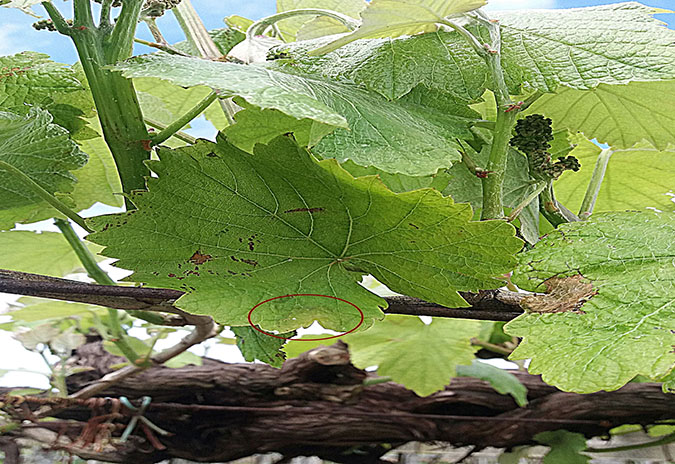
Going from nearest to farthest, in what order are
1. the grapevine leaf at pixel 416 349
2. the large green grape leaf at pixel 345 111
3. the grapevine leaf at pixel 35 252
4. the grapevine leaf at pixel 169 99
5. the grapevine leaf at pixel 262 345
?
the large green grape leaf at pixel 345 111 → the grapevine leaf at pixel 262 345 → the grapevine leaf at pixel 169 99 → the grapevine leaf at pixel 35 252 → the grapevine leaf at pixel 416 349

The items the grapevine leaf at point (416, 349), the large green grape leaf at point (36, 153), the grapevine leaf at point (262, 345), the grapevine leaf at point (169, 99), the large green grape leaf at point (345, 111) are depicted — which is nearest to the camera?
the large green grape leaf at point (345, 111)

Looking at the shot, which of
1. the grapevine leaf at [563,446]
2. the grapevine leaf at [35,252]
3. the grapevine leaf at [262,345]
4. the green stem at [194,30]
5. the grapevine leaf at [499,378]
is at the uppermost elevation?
the green stem at [194,30]

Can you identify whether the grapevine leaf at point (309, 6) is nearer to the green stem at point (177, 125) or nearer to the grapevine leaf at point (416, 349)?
the green stem at point (177, 125)

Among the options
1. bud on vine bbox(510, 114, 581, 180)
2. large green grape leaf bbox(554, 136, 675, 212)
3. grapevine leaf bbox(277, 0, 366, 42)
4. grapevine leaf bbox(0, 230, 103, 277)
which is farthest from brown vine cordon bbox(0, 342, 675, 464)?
bud on vine bbox(510, 114, 581, 180)

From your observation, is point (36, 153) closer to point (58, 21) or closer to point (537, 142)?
point (58, 21)

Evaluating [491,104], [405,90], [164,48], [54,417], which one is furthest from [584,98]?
[54,417]

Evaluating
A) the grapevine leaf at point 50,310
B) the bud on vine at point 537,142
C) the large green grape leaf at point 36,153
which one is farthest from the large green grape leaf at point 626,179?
the grapevine leaf at point 50,310

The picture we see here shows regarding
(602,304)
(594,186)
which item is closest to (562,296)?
(602,304)

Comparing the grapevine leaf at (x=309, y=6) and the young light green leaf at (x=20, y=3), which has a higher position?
the grapevine leaf at (x=309, y=6)
